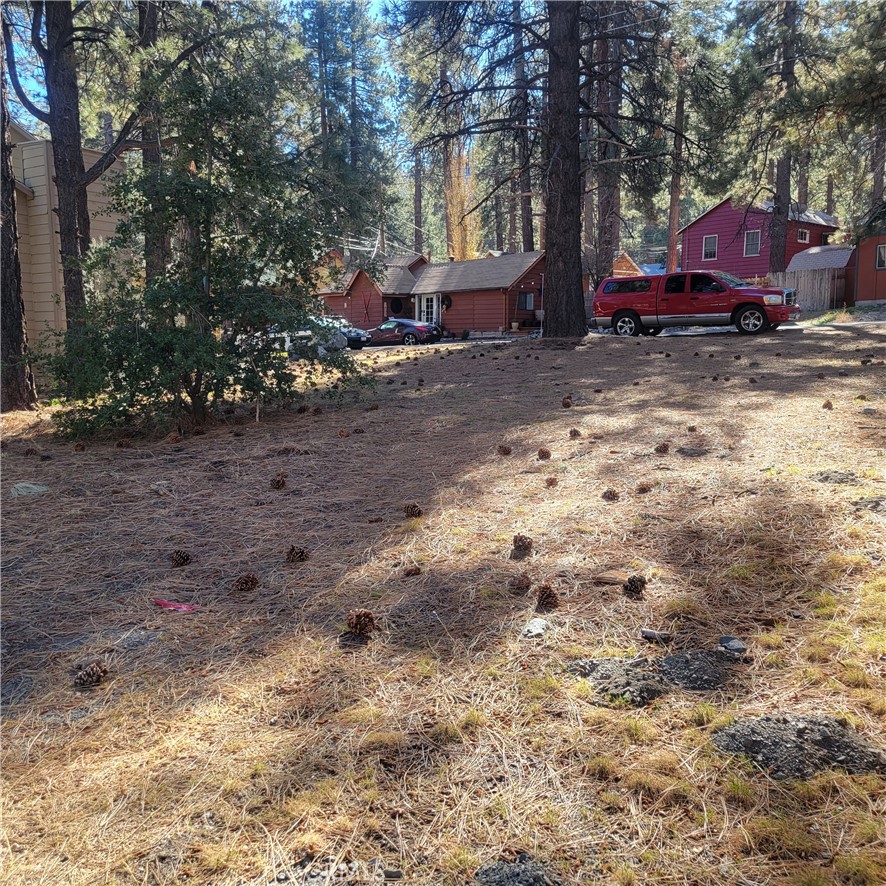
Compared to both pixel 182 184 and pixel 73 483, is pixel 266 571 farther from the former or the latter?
pixel 182 184

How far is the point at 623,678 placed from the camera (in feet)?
7.76

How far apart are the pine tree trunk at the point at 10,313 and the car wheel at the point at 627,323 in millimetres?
14245

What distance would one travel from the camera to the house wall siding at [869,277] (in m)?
27.6

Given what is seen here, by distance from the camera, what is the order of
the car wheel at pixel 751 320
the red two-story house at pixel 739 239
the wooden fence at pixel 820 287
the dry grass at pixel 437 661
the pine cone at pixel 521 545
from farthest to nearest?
1. the red two-story house at pixel 739 239
2. the wooden fence at pixel 820 287
3. the car wheel at pixel 751 320
4. the pine cone at pixel 521 545
5. the dry grass at pixel 437 661

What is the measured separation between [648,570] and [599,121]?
13.7 metres

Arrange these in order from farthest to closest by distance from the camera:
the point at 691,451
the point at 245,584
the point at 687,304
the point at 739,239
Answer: the point at 739,239
the point at 687,304
the point at 691,451
the point at 245,584

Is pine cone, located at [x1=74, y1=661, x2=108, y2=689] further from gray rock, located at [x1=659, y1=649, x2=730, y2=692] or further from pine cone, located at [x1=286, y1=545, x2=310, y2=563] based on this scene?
gray rock, located at [x1=659, y1=649, x2=730, y2=692]

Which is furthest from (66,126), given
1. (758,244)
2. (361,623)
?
(758,244)

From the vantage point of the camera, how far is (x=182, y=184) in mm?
6605

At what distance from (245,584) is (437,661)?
1.17 meters

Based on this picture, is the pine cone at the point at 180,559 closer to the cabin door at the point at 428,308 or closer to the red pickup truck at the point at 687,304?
the red pickup truck at the point at 687,304

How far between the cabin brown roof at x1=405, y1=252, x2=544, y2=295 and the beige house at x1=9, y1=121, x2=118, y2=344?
21.3m

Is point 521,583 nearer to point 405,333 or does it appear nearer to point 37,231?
point 37,231

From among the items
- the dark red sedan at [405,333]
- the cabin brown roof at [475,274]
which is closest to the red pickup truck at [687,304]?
the dark red sedan at [405,333]
